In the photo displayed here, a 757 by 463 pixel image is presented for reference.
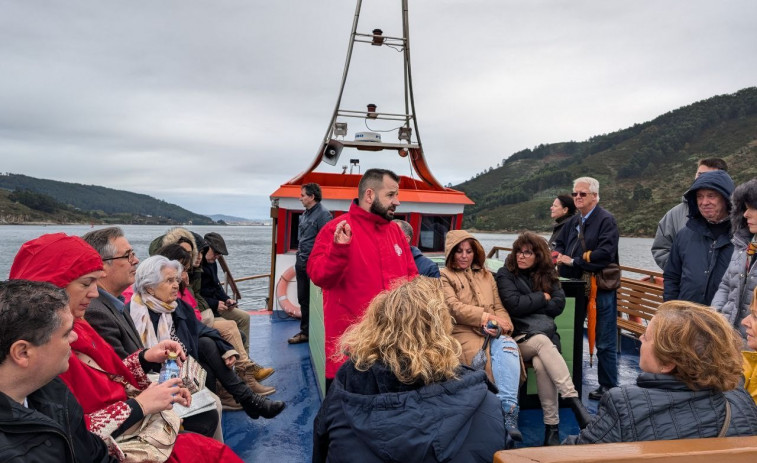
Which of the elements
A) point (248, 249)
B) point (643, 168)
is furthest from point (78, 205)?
point (643, 168)

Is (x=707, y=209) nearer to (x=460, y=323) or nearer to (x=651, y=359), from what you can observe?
(x=460, y=323)

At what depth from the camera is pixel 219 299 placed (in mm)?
4223

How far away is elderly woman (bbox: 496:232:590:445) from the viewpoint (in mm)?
2732

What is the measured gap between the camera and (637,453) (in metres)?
0.98

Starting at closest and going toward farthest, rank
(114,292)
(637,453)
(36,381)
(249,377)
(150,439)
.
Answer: (637,453) → (36,381) → (150,439) → (114,292) → (249,377)

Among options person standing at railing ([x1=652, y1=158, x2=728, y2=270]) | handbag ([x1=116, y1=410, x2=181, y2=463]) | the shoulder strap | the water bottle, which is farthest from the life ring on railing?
the shoulder strap

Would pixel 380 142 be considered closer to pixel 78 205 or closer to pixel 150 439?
pixel 150 439

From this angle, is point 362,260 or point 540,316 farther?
point 540,316

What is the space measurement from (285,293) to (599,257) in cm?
439

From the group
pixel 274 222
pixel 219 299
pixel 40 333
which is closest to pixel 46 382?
pixel 40 333

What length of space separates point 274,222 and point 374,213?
179 inches

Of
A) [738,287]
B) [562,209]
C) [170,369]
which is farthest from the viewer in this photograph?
[562,209]

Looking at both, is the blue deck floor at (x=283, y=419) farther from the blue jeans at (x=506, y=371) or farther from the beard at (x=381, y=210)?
the beard at (x=381, y=210)

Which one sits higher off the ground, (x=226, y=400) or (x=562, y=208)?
(x=562, y=208)
